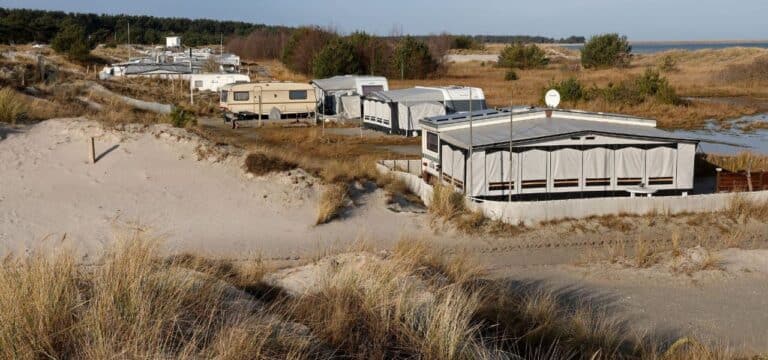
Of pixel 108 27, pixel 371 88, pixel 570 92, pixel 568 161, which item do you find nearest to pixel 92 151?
pixel 568 161

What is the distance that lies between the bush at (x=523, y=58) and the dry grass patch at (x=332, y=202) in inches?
2600

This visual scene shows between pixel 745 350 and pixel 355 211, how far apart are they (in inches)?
360

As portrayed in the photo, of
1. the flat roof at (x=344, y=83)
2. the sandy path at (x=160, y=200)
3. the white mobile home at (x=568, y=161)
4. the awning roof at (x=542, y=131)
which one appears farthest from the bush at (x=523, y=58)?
the sandy path at (x=160, y=200)

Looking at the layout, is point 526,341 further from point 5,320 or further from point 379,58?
point 379,58

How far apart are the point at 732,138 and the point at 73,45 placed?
49249 millimetres

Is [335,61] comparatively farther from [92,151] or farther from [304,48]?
[92,151]

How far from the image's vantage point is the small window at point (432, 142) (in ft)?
64.9

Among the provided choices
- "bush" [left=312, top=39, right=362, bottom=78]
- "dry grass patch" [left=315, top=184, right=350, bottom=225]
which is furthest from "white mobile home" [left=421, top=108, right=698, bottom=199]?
"bush" [left=312, top=39, right=362, bottom=78]

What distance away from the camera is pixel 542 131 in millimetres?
17922

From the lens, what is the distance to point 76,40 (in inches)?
2475

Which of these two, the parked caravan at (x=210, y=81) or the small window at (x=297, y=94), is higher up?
the parked caravan at (x=210, y=81)

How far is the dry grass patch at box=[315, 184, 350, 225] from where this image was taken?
53.2 feet

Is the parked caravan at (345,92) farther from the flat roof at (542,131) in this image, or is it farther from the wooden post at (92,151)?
the wooden post at (92,151)

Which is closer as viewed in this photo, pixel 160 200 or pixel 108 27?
pixel 160 200
